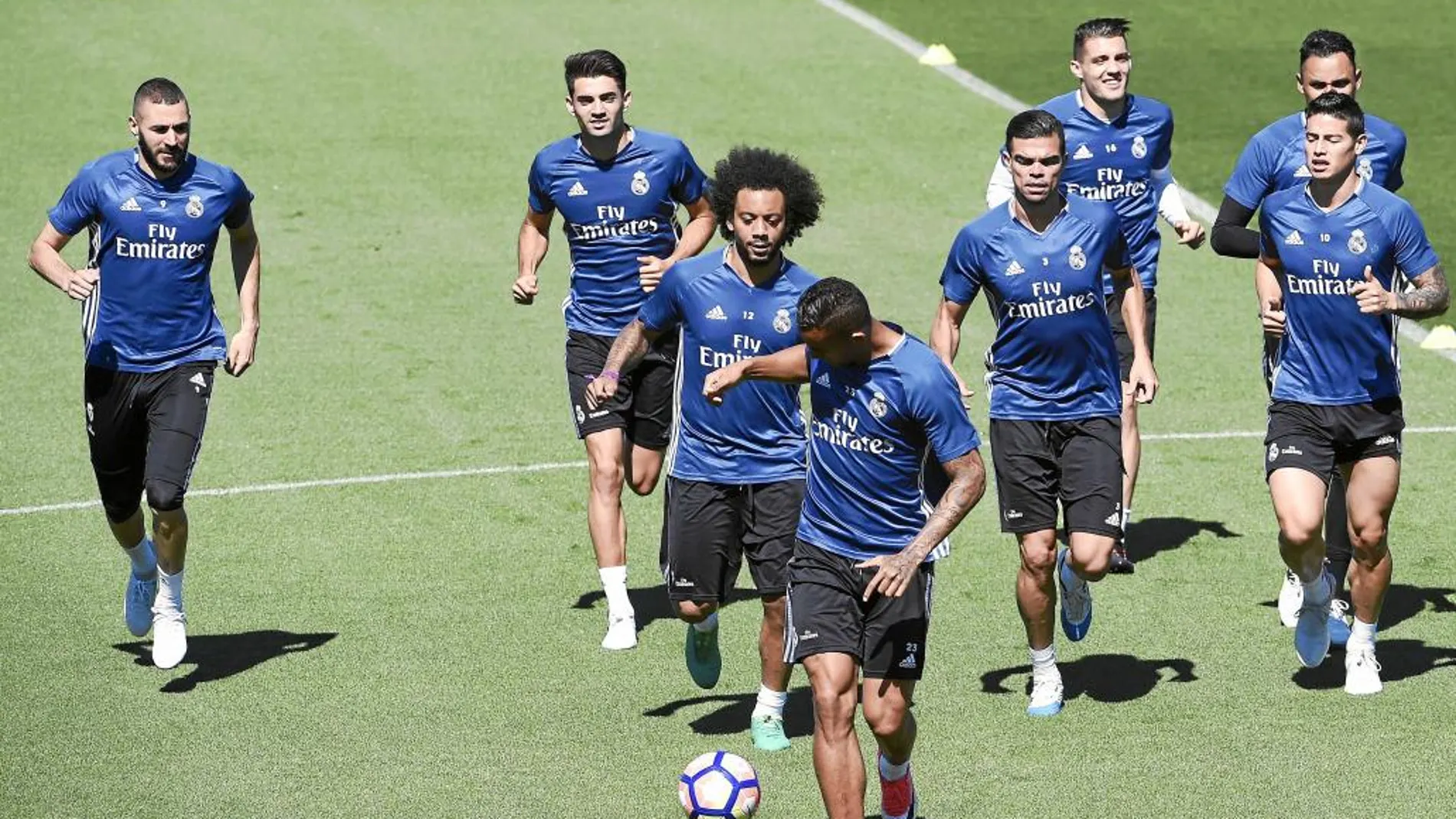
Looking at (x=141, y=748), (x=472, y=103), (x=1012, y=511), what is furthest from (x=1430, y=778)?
(x=472, y=103)

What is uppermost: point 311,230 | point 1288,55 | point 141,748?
point 1288,55

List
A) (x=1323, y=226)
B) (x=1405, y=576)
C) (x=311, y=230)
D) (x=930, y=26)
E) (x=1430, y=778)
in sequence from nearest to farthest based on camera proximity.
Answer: (x=1430, y=778) < (x=1323, y=226) < (x=1405, y=576) < (x=311, y=230) < (x=930, y=26)

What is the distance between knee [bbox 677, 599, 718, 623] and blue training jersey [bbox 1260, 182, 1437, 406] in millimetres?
2946

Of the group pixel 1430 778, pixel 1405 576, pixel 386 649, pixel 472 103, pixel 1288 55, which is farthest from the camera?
pixel 1288 55

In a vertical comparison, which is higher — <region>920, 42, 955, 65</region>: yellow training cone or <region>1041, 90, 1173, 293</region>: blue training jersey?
<region>920, 42, 955, 65</region>: yellow training cone

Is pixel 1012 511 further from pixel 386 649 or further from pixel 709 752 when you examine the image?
pixel 386 649

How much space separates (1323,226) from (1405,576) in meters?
2.97

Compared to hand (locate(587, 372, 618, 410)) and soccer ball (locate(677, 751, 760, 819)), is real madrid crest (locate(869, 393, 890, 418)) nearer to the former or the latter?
soccer ball (locate(677, 751, 760, 819))

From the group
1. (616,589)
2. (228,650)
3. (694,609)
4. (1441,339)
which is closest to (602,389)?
(694,609)

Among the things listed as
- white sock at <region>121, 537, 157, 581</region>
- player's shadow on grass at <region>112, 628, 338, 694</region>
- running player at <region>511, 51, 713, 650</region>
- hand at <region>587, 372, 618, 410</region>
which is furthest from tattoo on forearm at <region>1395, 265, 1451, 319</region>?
white sock at <region>121, 537, 157, 581</region>

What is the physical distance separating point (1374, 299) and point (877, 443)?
2.66 meters

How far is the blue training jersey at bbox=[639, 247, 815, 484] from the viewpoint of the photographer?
10.7 m

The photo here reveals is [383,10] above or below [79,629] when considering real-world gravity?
above

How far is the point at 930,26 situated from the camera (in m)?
29.0
